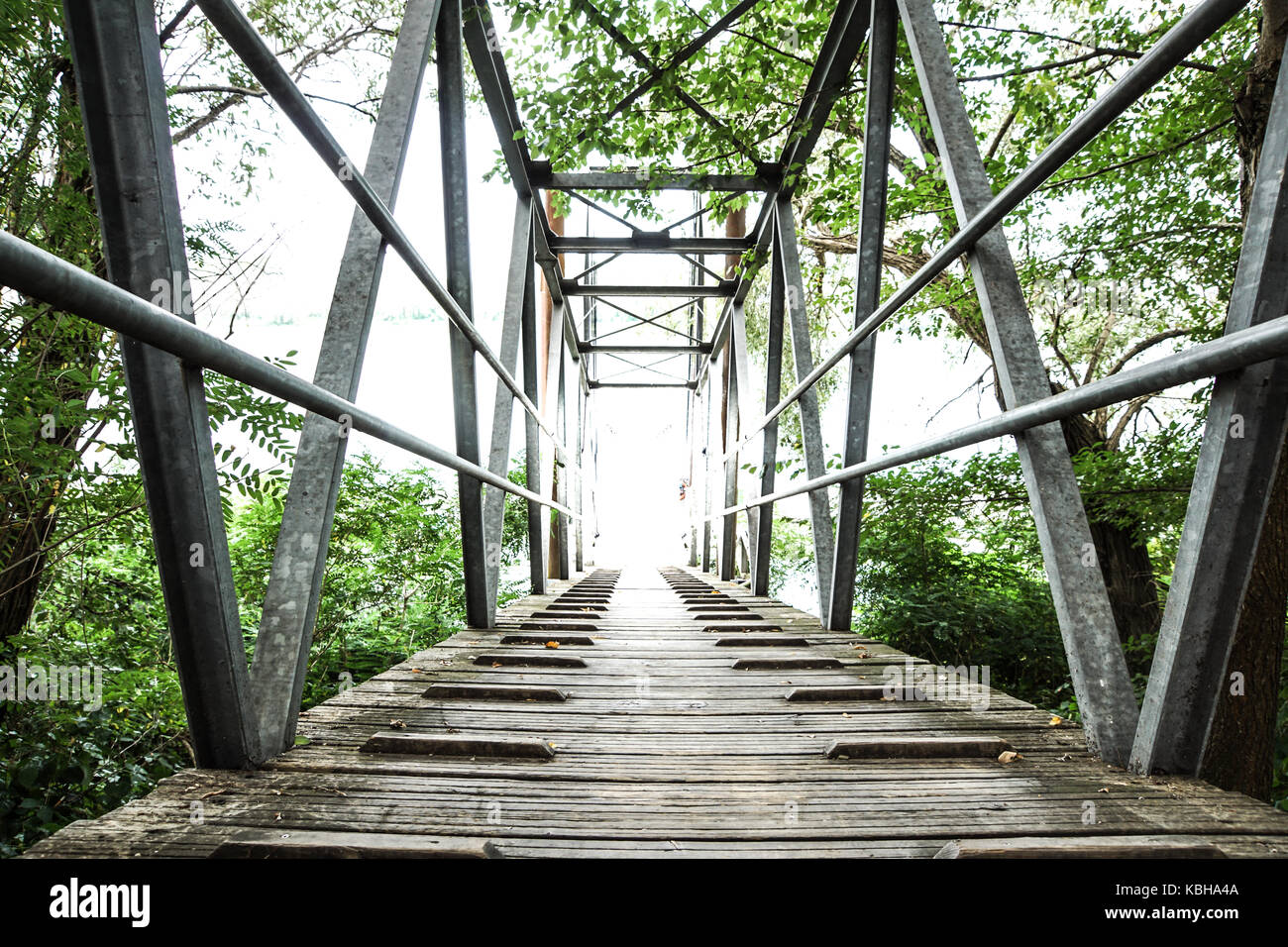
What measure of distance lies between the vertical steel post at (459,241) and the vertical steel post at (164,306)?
1.75m

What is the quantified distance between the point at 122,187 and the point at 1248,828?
6.42 feet

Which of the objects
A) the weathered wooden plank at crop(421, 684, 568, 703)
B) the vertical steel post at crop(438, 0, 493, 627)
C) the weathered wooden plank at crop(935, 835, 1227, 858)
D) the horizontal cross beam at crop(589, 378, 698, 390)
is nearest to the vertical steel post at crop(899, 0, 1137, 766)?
the weathered wooden plank at crop(935, 835, 1227, 858)

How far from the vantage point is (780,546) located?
11.3m

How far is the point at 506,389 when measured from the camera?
3.95 meters

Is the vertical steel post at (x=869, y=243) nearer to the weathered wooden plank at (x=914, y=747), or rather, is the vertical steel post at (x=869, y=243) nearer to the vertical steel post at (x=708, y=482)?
the weathered wooden plank at (x=914, y=747)

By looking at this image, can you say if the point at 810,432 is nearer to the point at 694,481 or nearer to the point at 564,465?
the point at 564,465

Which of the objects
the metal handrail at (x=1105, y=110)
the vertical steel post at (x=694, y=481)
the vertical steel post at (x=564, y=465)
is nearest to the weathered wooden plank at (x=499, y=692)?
the metal handrail at (x=1105, y=110)

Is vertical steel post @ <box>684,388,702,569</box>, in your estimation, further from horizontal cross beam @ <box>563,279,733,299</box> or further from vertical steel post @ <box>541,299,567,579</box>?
A: horizontal cross beam @ <box>563,279,733,299</box>

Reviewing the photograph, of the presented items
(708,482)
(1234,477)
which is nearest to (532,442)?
(1234,477)

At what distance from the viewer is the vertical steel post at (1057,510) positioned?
1320 mm

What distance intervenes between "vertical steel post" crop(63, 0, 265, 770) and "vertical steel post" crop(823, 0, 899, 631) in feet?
7.75

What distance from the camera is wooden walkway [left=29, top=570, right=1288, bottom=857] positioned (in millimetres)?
978

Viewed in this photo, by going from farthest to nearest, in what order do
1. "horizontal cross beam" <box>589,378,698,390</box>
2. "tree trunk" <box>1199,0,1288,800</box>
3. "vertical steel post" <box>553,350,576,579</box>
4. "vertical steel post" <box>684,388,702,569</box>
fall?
"horizontal cross beam" <box>589,378,698,390</box>, "vertical steel post" <box>684,388,702,569</box>, "vertical steel post" <box>553,350,576,579</box>, "tree trunk" <box>1199,0,1288,800</box>

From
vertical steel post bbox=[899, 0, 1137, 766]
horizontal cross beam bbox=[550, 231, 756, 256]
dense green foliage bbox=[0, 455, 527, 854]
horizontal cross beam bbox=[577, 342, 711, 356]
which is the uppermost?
horizontal cross beam bbox=[550, 231, 756, 256]
